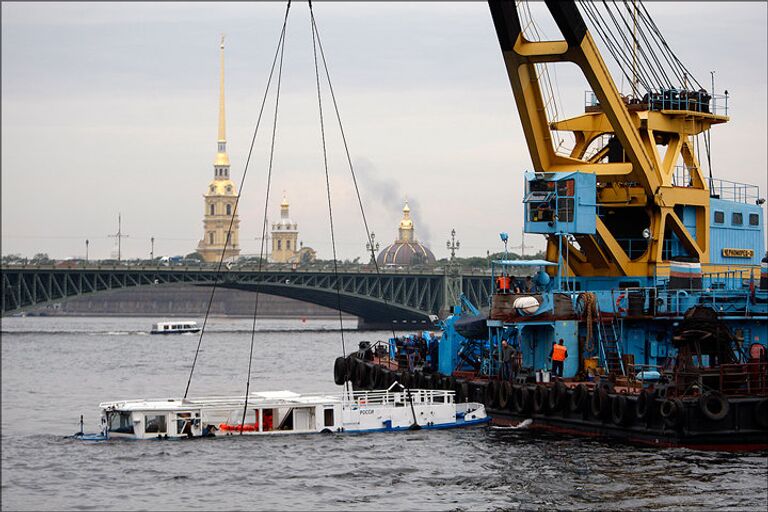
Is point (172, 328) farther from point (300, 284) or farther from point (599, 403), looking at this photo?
point (599, 403)

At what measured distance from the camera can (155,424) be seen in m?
40.6

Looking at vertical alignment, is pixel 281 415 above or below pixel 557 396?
below

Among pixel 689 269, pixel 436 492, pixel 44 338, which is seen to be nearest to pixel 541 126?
pixel 689 269

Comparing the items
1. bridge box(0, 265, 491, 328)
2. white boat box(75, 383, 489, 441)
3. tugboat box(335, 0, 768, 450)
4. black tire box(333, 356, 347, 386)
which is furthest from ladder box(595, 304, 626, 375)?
bridge box(0, 265, 491, 328)

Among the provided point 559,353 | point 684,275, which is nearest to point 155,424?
point 559,353

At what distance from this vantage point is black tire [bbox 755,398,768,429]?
36719mm

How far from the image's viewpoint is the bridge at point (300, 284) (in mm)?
121625

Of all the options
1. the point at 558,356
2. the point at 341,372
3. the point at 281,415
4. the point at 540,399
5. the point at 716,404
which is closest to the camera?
the point at 716,404

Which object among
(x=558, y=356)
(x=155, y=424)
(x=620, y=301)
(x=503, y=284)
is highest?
(x=503, y=284)

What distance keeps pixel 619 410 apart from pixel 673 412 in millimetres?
2374

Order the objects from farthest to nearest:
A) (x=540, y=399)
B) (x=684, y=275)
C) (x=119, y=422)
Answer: (x=684, y=275)
(x=540, y=399)
(x=119, y=422)

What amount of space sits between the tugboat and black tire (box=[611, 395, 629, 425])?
4 centimetres

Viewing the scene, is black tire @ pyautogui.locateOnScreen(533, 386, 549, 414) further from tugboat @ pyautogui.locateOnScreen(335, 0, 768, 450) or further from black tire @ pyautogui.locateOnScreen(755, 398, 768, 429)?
black tire @ pyautogui.locateOnScreen(755, 398, 768, 429)

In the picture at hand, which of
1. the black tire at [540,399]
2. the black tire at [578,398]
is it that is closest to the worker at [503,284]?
the black tire at [540,399]
